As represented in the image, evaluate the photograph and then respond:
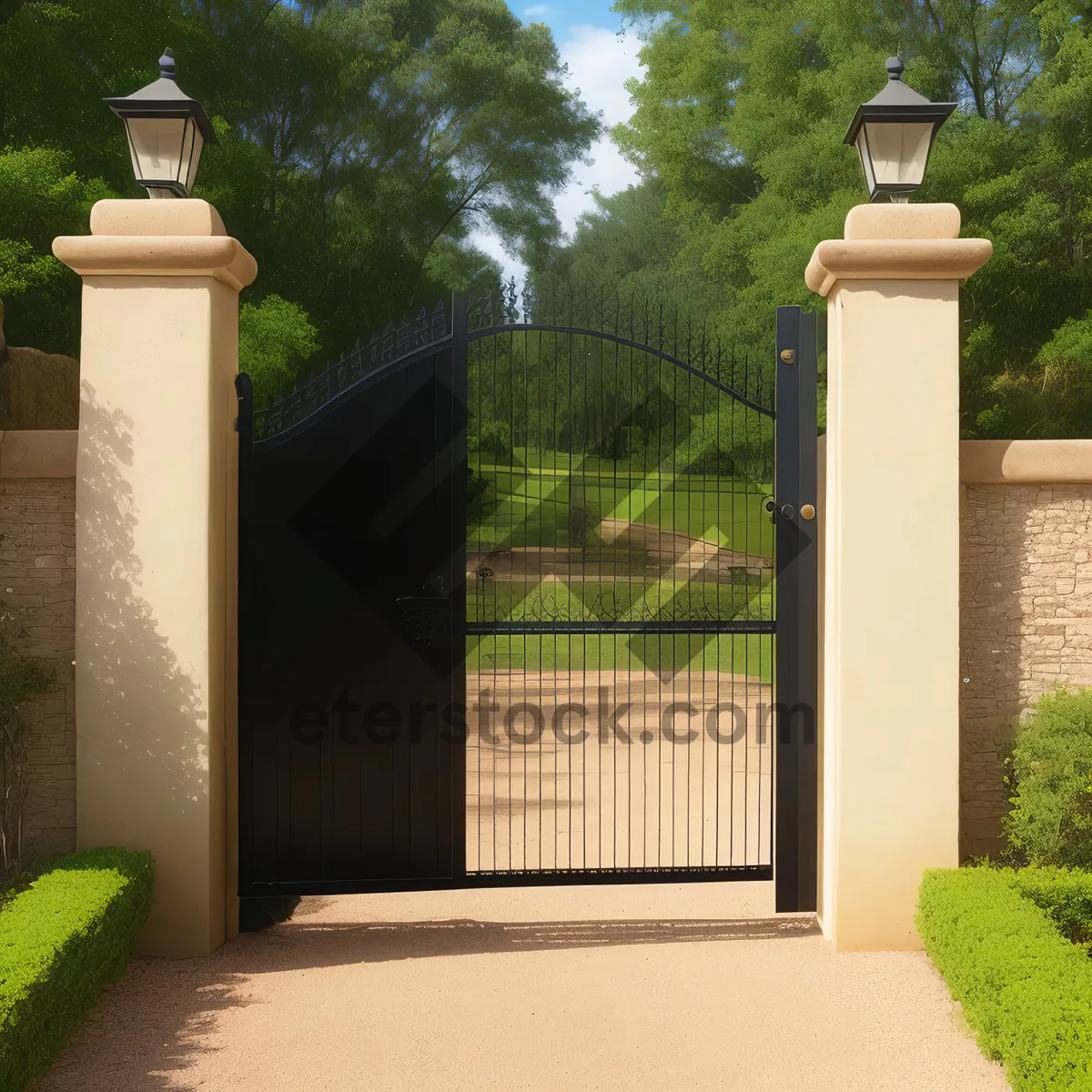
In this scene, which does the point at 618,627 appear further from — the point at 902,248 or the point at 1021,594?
the point at 902,248

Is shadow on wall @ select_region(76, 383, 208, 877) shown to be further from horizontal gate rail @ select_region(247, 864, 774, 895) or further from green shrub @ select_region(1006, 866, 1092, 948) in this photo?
green shrub @ select_region(1006, 866, 1092, 948)

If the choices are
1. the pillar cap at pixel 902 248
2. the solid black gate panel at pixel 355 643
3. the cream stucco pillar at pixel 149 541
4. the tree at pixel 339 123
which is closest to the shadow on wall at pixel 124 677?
the cream stucco pillar at pixel 149 541

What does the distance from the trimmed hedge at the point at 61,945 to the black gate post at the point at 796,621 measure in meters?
2.92

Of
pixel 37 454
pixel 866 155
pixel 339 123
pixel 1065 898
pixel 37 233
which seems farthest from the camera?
pixel 339 123

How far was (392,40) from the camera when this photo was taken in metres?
21.7

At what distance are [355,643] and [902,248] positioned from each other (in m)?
3.09

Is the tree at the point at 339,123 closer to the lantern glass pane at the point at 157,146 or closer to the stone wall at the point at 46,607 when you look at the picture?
the lantern glass pane at the point at 157,146

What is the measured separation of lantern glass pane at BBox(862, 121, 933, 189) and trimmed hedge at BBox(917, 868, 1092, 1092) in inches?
123

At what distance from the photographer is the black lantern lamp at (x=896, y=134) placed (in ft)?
15.7

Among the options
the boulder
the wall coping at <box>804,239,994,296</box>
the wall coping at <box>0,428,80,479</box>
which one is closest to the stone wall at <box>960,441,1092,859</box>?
the wall coping at <box>804,239,994,296</box>

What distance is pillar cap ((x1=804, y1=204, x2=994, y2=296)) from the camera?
4730 mm

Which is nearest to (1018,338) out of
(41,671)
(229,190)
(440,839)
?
(229,190)

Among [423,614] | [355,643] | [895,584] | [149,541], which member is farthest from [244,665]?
[895,584]

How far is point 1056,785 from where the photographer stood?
4715 mm
